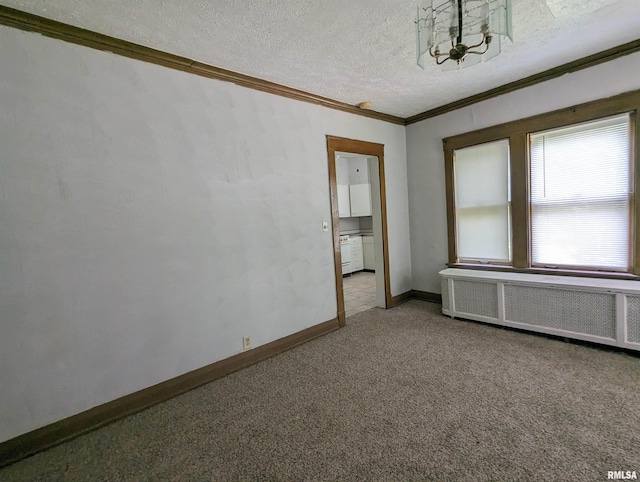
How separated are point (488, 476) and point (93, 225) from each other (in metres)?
2.82

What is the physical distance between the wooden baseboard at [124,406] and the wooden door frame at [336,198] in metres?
0.93

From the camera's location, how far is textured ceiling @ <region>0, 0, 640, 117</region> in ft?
6.22

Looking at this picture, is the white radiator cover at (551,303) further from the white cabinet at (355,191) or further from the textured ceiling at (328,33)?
the white cabinet at (355,191)

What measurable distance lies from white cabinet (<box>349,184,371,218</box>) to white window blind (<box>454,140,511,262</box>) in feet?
10.3

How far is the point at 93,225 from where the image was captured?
6.82ft

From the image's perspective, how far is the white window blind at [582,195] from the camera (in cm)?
287

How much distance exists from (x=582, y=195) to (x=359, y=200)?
4475 mm

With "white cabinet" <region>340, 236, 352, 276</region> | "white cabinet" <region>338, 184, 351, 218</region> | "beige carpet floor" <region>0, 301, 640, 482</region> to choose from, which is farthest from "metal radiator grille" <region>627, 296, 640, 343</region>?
"white cabinet" <region>338, 184, 351, 218</region>

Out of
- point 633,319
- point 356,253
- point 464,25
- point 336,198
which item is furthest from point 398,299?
point 464,25

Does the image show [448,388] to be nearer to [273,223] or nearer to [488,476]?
[488,476]

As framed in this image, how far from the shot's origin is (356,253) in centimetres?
716

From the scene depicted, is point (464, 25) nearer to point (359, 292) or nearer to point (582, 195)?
point (582, 195)

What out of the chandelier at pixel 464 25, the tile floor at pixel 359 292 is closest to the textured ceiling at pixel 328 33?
the chandelier at pixel 464 25

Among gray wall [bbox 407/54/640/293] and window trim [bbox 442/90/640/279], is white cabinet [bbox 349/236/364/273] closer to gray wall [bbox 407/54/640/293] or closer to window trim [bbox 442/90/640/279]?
gray wall [bbox 407/54/640/293]
